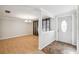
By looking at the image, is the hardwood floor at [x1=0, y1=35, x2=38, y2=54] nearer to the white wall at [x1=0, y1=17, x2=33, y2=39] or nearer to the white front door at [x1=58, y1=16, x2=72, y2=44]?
the white wall at [x1=0, y1=17, x2=33, y2=39]

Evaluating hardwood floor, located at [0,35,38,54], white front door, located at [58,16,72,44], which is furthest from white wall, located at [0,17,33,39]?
white front door, located at [58,16,72,44]

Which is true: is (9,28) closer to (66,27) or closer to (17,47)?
(17,47)

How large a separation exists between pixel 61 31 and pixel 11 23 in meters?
3.33

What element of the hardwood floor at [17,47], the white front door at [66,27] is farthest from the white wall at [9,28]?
the white front door at [66,27]

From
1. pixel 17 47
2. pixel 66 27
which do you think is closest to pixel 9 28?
pixel 17 47

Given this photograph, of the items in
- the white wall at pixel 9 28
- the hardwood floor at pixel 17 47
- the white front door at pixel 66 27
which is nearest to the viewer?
the white front door at pixel 66 27

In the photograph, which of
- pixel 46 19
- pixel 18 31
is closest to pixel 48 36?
pixel 46 19

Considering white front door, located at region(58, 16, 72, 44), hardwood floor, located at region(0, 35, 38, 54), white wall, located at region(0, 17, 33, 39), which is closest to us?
white front door, located at region(58, 16, 72, 44)

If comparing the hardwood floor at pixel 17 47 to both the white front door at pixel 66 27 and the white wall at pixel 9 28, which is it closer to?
the white wall at pixel 9 28

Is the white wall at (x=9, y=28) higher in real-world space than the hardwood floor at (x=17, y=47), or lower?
higher

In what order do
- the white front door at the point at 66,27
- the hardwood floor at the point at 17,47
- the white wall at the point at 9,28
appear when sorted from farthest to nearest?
1. the white wall at the point at 9,28
2. the hardwood floor at the point at 17,47
3. the white front door at the point at 66,27

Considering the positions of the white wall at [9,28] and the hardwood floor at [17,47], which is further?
the white wall at [9,28]
